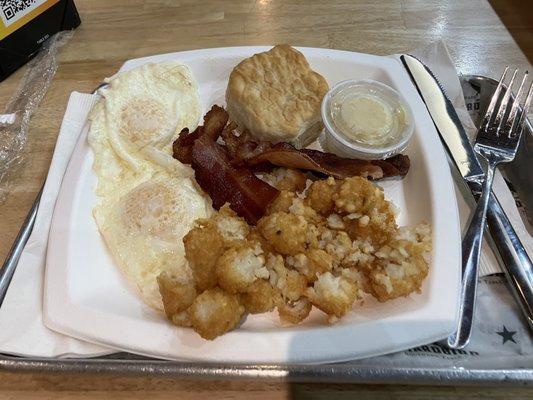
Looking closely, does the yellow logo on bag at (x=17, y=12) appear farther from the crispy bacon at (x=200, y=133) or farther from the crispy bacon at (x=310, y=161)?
the crispy bacon at (x=310, y=161)

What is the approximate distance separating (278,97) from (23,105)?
167cm

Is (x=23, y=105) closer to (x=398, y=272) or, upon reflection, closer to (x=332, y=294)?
(x=332, y=294)

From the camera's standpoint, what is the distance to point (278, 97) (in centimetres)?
207

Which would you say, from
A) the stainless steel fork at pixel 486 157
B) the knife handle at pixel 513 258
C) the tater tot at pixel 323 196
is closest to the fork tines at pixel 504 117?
the stainless steel fork at pixel 486 157

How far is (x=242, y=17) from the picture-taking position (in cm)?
321

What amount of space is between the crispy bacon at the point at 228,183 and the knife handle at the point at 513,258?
3.22 ft

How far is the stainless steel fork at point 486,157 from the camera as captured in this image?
163 cm

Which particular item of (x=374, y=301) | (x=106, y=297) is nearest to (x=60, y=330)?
(x=106, y=297)

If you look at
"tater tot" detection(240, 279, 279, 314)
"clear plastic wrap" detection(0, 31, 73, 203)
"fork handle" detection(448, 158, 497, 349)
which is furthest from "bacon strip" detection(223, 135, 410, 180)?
"clear plastic wrap" detection(0, 31, 73, 203)

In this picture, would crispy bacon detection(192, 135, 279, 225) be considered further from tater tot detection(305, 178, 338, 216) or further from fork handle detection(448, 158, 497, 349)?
fork handle detection(448, 158, 497, 349)

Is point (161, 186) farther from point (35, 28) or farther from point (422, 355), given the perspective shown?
point (35, 28)

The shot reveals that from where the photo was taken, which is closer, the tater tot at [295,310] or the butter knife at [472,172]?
the tater tot at [295,310]

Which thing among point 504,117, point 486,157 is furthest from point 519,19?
point 486,157

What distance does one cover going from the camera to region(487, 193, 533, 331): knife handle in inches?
66.6
